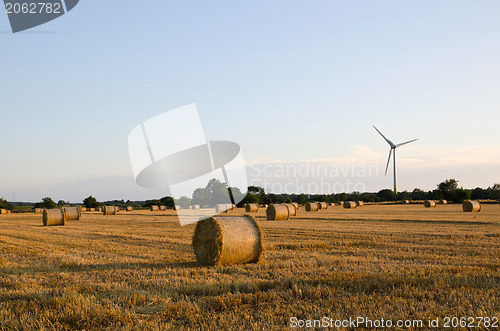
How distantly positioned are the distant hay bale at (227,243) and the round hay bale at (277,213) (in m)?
20.5

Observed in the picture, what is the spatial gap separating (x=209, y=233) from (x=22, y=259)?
218 inches

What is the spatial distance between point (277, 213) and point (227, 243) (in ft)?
69.9

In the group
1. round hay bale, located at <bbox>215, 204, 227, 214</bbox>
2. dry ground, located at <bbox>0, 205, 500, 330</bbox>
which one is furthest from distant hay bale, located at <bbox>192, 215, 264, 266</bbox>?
round hay bale, located at <bbox>215, 204, 227, 214</bbox>

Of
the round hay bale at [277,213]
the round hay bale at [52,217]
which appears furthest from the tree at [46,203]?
the round hay bale at [277,213]

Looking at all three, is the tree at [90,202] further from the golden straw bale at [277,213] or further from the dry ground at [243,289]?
the dry ground at [243,289]

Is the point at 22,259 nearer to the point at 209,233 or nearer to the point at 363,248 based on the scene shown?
the point at 209,233

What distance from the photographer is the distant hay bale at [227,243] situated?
10.7m

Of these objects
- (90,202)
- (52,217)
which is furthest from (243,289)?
(90,202)

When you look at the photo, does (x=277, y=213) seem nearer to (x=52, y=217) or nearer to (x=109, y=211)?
(x=52, y=217)

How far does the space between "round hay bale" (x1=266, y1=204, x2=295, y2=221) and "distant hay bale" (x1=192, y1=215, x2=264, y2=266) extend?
20472 millimetres

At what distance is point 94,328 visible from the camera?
5.41m

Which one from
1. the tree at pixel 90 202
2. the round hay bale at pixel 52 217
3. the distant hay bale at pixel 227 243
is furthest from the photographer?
the tree at pixel 90 202

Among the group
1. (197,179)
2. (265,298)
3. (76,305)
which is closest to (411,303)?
(265,298)

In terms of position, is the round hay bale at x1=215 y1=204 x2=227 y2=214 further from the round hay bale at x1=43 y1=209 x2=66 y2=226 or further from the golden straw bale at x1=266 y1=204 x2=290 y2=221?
the round hay bale at x1=43 y1=209 x2=66 y2=226
